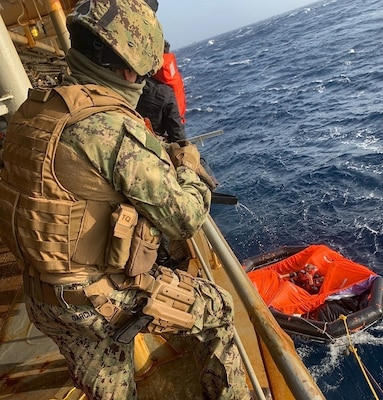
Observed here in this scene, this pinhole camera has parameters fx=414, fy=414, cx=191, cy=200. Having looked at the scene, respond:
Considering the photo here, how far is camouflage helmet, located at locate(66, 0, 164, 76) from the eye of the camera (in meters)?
1.88

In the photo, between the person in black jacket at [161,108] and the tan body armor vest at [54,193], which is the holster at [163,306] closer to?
the tan body armor vest at [54,193]

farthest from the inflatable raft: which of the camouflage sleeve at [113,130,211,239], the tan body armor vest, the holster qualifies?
the tan body armor vest

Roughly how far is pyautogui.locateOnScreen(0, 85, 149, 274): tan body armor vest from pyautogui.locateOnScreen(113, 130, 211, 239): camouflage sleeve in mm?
88

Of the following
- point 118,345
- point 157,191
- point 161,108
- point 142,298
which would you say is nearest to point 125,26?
point 157,191

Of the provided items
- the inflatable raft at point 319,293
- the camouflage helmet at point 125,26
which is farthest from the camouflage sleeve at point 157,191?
the inflatable raft at point 319,293

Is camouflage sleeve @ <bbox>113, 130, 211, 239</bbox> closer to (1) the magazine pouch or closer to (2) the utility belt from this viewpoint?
(1) the magazine pouch

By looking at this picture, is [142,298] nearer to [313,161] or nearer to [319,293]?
[319,293]

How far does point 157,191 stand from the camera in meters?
1.88

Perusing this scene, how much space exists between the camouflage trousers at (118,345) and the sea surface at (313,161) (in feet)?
25.7

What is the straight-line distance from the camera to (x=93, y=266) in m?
1.99

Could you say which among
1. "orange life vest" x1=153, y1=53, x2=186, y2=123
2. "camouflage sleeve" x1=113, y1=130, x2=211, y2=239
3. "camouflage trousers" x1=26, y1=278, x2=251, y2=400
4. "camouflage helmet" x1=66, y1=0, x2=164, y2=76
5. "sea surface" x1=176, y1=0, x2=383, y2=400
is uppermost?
"camouflage helmet" x1=66, y1=0, x2=164, y2=76

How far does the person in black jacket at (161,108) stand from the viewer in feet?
17.6

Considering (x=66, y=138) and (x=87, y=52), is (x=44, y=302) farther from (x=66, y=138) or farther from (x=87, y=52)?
(x=87, y=52)

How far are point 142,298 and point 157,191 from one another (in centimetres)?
63
